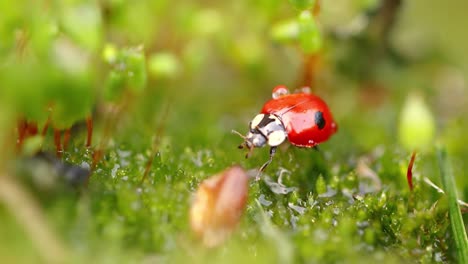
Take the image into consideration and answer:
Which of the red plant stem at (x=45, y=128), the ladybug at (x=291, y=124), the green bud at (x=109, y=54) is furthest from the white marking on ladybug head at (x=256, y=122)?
the red plant stem at (x=45, y=128)

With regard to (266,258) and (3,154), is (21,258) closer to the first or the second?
(3,154)

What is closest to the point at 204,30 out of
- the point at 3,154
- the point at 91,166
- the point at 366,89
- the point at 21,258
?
the point at 366,89

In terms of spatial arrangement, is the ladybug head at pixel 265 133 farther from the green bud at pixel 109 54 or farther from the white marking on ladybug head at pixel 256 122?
the green bud at pixel 109 54

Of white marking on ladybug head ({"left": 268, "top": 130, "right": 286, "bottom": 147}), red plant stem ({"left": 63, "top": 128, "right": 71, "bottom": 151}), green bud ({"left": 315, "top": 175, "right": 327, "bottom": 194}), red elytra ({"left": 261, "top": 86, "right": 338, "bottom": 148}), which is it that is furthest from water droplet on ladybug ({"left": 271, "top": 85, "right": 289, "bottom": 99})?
red plant stem ({"left": 63, "top": 128, "right": 71, "bottom": 151})

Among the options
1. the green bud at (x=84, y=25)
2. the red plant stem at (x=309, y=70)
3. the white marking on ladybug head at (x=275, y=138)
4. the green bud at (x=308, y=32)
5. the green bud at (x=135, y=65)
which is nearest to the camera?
the green bud at (x=84, y=25)

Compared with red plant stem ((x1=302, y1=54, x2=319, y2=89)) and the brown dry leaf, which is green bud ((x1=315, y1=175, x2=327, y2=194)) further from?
red plant stem ((x1=302, y1=54, x2=319, y2=89))

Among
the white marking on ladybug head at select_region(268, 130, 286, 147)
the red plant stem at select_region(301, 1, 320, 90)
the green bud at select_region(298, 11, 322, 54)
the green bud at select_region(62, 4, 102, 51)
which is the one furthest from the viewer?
the red plant stem at select_region(301, 1, 320, 90)
